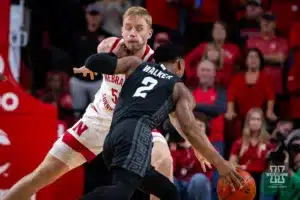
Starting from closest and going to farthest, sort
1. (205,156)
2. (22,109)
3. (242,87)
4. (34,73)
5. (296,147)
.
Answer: (205,156), (22,109), (296,147), (242,87), (34,73)

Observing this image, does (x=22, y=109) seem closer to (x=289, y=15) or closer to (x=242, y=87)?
(x=242, y=87)

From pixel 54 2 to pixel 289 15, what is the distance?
3.06 meters

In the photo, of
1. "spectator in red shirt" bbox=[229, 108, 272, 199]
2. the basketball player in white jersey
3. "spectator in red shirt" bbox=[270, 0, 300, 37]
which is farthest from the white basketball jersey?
"spectator in red shirt" bbox=[270, 0, 300, 37]

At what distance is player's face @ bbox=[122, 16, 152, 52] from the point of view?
22.4ft

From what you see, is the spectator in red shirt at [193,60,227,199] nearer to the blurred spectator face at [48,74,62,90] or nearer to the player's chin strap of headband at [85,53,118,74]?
the blurred spectator face at [48,74,62,90]

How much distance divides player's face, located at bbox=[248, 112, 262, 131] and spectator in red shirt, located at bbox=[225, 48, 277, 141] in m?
0.79

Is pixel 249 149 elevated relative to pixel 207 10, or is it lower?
lower

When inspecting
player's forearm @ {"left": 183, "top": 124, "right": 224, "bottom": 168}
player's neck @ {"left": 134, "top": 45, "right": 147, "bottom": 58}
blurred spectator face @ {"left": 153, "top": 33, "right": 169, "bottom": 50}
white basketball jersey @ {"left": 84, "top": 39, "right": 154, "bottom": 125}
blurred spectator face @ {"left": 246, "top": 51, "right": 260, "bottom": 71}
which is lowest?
player's forearm @ {"left": 183, "top": 124, "right": 224, "bottom": 168}

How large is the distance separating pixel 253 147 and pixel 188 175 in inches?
29.3

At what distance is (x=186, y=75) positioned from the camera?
35.7 ft

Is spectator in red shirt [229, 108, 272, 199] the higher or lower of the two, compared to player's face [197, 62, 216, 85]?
lower

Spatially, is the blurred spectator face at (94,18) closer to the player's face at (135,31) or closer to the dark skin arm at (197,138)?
the player's face at (135,31)

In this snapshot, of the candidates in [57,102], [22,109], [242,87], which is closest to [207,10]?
[242,87]

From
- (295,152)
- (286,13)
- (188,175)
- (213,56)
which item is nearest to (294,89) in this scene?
(213,56)
